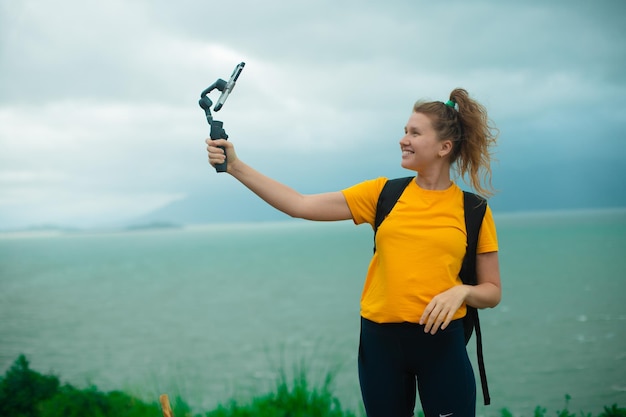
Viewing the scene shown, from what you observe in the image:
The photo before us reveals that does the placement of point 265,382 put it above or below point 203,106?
below

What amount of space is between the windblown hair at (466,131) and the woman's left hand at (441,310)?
1.74 ft

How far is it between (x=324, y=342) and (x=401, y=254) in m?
29.9

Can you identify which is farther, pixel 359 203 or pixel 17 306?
pixel 17 306

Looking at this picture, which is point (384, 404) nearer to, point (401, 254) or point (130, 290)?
point (401, 254)

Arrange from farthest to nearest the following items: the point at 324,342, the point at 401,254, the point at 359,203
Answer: the point at 324,342 → the point at 359,203 → the point at 401,254

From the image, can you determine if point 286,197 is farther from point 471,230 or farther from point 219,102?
point 471,230

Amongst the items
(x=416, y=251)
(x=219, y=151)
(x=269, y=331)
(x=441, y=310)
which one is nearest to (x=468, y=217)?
(x=416, y=251)

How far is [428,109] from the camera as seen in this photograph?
8.21 ft

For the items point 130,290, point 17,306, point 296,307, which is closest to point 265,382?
point 296,307

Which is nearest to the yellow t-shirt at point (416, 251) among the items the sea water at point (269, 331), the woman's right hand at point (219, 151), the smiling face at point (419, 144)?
the smiling face at point (419, 144)

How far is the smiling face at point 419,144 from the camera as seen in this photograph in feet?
8.05

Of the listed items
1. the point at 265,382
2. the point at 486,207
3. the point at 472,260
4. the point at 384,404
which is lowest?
the point at 265,382

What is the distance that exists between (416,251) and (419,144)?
1.46 feet

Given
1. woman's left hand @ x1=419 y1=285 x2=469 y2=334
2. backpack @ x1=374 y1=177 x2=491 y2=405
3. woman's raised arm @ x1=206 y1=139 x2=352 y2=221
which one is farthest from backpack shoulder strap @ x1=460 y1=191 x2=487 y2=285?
woman's raised arm @ x1=206 y1=139 x2=352 y2=221
